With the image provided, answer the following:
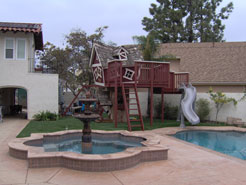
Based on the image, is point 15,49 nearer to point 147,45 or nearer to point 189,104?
point 147,45

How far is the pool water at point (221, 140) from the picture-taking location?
1003cm

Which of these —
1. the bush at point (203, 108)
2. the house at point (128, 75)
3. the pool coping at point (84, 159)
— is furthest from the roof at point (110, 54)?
the pool coping at point (84, 159)

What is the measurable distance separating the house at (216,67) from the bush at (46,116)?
9142 mm

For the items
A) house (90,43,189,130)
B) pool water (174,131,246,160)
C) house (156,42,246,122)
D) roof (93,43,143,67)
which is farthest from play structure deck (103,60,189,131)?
house (156,42,246,122)

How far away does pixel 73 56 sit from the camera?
24688 millimetres

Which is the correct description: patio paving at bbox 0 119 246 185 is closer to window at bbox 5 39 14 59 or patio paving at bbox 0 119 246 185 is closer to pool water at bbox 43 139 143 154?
pool water at bbox 43 139 143 154

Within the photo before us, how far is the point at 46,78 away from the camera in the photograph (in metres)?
17.6

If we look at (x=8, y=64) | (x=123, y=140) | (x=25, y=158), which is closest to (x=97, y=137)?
(x=123, y=140)

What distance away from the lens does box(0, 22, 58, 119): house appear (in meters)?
16.8

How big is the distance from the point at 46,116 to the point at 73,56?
951cm

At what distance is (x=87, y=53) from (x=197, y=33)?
741 inches

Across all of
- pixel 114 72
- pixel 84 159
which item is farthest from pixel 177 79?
pixel 84 159

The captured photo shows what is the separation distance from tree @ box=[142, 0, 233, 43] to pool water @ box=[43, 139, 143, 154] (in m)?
28.0

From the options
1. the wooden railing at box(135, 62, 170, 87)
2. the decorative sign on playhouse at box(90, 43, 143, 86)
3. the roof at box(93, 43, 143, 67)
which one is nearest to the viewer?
the wooden railing at box(135, 62, 170, 87)
